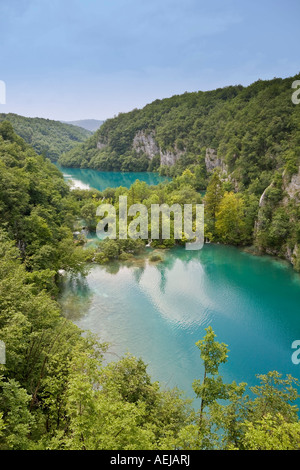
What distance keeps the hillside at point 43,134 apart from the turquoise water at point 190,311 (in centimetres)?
10147

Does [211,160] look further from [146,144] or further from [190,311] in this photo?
[146,144]

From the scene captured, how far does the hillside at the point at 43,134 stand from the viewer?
126 meters

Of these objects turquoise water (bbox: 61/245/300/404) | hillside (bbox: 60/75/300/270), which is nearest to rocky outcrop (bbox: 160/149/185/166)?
hillside (bbox: 60/75/300/270)

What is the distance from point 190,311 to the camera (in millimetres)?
23172

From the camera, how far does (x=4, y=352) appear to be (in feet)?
28.3

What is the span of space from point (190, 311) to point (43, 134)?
6031 inches

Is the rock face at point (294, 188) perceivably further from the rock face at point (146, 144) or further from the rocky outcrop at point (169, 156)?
the rock face at point (146, 144)

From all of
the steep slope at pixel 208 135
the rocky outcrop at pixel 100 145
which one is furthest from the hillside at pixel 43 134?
the rocky outcrop at pixel 100 145

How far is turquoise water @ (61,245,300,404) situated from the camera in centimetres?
1788

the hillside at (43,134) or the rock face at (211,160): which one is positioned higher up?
the hillside at (43,134)

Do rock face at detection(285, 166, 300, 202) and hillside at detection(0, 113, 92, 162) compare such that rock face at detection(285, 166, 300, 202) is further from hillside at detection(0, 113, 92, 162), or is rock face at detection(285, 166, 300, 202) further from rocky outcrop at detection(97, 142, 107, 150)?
rocky outcrop at detection(97, 142, 107, 150)

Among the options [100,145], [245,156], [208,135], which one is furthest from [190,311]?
[100,145]

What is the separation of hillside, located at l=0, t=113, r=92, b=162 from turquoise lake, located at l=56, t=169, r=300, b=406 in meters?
101
